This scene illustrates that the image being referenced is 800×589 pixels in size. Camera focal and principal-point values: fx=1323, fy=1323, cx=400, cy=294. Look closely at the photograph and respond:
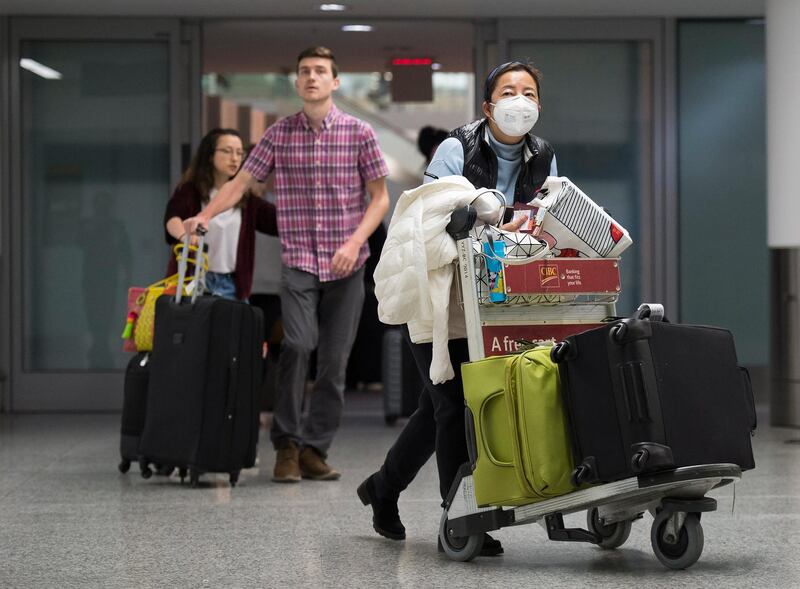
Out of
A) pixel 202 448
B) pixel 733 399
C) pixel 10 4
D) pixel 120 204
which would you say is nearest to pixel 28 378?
pixel 120 204

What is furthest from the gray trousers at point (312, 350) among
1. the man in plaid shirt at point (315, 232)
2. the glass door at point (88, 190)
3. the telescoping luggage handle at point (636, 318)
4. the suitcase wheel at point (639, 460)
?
the glass door at point (88, 190)

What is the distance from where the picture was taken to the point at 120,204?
995 cm

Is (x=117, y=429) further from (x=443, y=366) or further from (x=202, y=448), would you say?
(x=443, y=366)

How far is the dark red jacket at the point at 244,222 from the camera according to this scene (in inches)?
253

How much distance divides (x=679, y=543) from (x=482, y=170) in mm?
1258

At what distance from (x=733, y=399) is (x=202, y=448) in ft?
8.95

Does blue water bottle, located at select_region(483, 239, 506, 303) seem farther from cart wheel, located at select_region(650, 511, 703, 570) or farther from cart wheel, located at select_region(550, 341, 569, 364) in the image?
cart wheel, located at select_region(650, 511, 703, 570)

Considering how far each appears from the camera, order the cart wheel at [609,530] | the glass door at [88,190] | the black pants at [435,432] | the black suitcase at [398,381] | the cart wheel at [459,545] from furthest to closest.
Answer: the glass door at [88,190]
the black suitcase at [398,381]
the cart wheel at [609,530]
the black pants at [435,432]
the cart wheel at [459,545]

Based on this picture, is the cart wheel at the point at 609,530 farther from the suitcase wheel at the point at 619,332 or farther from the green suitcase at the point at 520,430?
the suitcase wheel at the point at 619,332

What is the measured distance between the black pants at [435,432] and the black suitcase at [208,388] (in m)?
1.54

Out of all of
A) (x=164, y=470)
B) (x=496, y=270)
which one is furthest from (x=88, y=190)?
(x=496, y=270)

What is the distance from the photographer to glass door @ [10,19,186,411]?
32.2 ft

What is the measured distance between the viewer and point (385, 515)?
4.42 metres

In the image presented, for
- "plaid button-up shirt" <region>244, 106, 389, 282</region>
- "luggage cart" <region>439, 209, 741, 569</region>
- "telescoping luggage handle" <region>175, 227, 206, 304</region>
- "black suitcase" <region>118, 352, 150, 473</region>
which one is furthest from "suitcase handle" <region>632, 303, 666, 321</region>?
"black suitcase" <region>118, 352, 150, 473</region>
